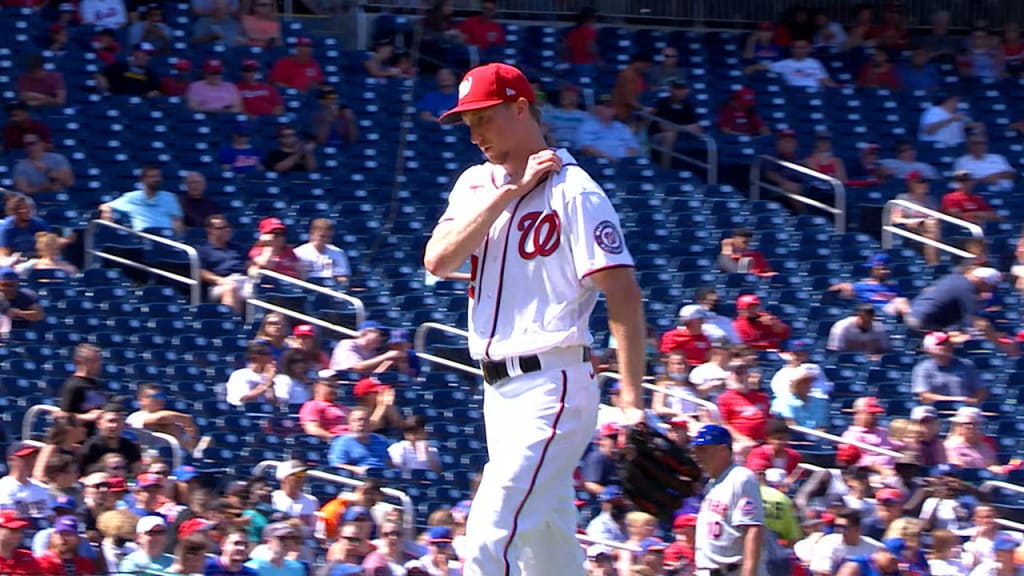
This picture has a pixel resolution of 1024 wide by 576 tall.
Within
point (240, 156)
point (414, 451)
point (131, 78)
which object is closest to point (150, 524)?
point (414, 451)

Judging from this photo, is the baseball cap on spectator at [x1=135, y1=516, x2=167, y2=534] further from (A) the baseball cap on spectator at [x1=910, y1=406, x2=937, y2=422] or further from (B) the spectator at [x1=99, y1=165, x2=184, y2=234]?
(A) the baseball cap on spectator at [x1=910, y1=406, x2=937, y2=422]

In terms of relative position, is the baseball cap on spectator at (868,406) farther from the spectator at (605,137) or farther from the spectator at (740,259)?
the spectator at (605,137)

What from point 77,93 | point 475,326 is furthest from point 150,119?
point 475,326

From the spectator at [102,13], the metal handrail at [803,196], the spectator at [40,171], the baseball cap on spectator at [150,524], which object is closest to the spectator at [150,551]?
the baseball cap on spectator at [150,524]

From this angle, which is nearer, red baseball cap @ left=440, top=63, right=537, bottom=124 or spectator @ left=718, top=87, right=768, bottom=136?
red baseball cap @ left=440, top=63, right=537, bottom=124

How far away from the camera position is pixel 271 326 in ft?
37.0

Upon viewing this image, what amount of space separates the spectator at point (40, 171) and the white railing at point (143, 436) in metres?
2.31

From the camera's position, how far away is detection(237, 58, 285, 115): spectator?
44.7 feet

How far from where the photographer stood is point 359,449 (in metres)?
10.3

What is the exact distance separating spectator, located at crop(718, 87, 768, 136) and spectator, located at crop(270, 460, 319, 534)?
21.3ft

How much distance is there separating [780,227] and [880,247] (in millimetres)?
748

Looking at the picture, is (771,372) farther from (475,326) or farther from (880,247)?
(475,326)

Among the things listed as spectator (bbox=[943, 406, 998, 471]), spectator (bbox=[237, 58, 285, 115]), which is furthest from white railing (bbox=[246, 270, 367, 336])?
spectator (bbox=[943, 406, 998, 471])

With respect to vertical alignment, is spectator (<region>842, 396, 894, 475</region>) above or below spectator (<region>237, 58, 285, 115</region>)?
below
